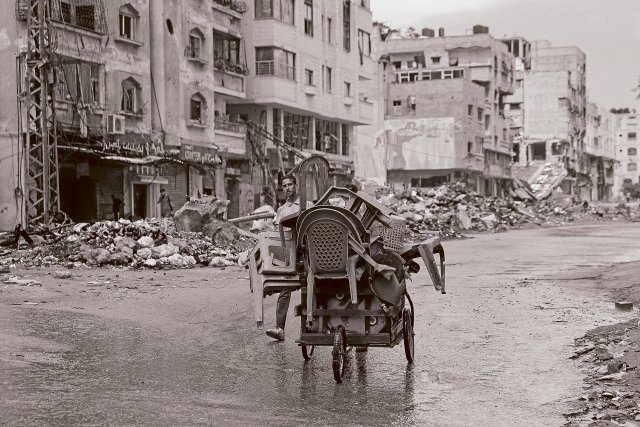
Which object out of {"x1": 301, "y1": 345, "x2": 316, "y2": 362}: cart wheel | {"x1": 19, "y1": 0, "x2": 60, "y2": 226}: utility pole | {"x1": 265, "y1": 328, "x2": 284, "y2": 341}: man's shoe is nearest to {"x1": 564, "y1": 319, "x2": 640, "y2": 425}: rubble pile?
{"x1": 301, "y1": 345, "x2": 316, "y2": 362}: cart wheel

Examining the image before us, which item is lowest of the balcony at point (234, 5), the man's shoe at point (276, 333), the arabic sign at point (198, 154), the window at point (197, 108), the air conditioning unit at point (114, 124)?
the man's shoe at point (276, 333)

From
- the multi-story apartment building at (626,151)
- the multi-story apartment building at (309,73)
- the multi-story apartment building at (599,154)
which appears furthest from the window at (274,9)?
the multi-story apartment building at (626,151)

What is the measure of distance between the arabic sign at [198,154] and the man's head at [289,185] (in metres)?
30.4

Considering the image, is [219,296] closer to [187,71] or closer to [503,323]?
[503,323]

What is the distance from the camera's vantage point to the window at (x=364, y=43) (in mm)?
60906

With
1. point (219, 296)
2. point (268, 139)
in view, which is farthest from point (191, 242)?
point (268, 139)

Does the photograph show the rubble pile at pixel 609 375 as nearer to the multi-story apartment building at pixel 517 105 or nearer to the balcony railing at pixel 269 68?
the balcony railing at pixel 269 68

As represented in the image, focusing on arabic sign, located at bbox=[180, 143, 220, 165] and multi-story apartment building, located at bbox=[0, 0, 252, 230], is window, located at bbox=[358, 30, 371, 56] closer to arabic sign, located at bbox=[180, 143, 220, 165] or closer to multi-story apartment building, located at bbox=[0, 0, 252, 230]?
multi-story apartment building, located at bbox=[0, 0, 252, 230]

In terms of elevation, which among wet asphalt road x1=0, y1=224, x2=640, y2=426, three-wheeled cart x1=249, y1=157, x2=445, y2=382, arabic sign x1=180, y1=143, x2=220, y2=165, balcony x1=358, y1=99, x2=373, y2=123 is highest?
balcony x1=358, y1=99, x2=373, y2=123

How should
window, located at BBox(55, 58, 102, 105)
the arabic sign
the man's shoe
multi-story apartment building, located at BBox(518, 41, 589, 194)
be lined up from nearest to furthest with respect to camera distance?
the man's shoe < window, located at BBox(55, 58, 102, 105) < the arabic sign < multi-story apartment building, located at BBox(518, 41, 589, 194)

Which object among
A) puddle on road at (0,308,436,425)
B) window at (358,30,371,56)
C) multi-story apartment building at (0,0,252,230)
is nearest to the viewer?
puddle on road at (0,308,436,425)

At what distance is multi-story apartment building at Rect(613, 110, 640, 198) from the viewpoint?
153 meters

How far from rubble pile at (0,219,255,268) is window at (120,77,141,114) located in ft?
36.0

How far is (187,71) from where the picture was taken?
42312 millimetres
